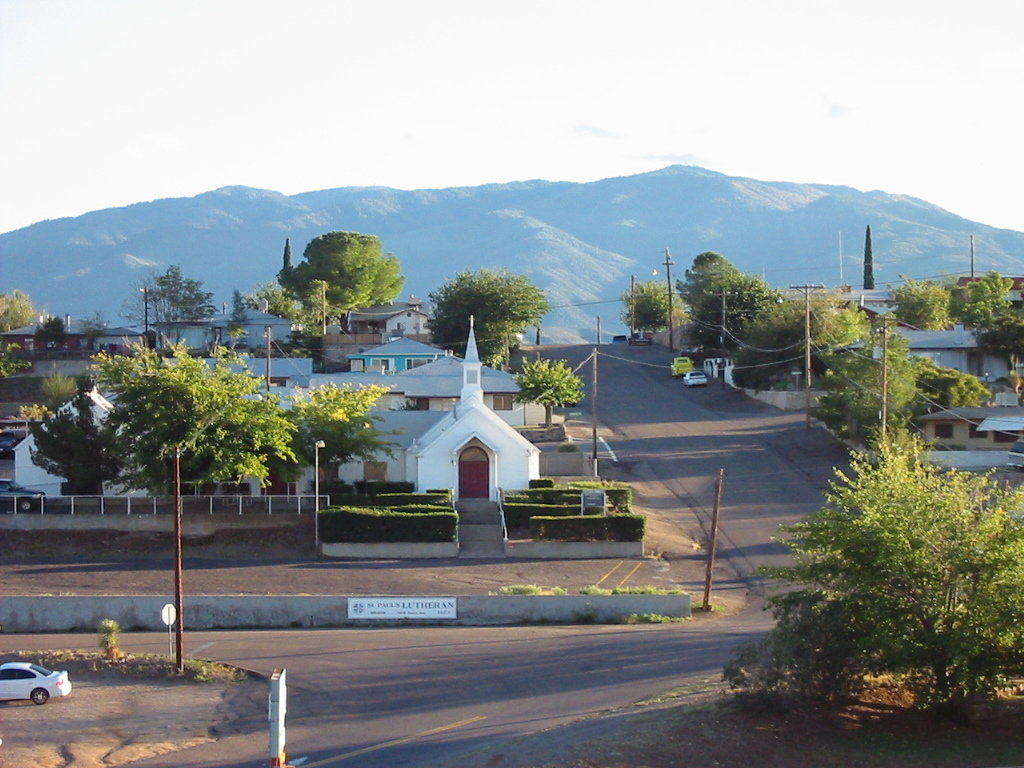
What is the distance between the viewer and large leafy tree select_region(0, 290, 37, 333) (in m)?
125

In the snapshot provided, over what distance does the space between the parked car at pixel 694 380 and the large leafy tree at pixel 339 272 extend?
1375 inches

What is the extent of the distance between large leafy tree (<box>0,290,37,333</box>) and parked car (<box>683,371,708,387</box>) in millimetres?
65810

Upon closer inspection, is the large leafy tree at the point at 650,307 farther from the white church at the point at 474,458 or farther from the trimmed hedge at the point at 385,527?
the trimmed hedge at the point at 385,527

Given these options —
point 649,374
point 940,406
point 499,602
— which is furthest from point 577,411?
point 499,602

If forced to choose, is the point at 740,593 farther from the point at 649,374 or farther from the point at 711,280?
the point at 711,280

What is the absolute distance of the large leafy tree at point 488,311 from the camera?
330 ft

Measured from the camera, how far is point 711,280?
110812mm

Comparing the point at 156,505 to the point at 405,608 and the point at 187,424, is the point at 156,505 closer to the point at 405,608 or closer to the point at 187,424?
the point at 187,424

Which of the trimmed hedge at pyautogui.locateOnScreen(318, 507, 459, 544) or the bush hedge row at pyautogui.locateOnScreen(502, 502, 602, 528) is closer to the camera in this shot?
the trimmed hedge at pyautogui.locateOnScreen(318, 507, 459, 544)

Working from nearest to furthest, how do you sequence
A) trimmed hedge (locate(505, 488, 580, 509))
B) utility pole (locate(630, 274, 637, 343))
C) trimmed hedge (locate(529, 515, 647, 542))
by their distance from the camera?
trimmed hedge (locate(529, 515, 647, 542)) < trimmed hedge (locate(505, 488, 580, 509)) < utility pole (locate(630, 274, 637, 343))

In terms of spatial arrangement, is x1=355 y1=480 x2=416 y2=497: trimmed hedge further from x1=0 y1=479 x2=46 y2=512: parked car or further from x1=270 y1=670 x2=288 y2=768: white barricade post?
x1=270 y1=670 x2=288 y2=768: white barricade post

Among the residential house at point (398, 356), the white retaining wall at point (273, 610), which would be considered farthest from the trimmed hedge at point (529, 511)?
the residential house at point (398, 356)

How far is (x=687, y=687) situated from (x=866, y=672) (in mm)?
5525

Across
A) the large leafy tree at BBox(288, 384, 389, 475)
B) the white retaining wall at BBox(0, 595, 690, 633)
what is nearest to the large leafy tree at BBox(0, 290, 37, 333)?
the large leafy tree at BBox(288, 384, 389, 475)
